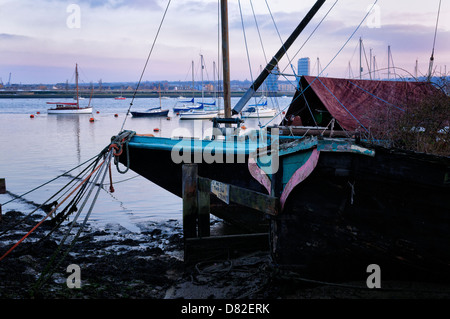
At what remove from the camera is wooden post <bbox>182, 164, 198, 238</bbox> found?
716 cm

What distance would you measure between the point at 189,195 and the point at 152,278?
1.40m

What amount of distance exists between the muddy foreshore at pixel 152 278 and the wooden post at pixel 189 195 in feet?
2.24

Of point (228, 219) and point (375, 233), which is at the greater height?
point (375, 233)

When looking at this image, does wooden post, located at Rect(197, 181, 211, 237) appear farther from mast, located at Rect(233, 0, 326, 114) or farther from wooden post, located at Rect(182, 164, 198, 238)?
mast, located at Rect(233, 0, 326, 114)

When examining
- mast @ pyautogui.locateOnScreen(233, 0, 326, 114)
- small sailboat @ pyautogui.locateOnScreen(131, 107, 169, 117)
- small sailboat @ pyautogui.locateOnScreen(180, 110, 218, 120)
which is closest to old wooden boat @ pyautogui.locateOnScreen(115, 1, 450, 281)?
mast @ pyautogui.locateOnScreen(233, 0, 326, 114)

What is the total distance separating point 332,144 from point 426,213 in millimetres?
1207

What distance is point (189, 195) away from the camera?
23.5ft

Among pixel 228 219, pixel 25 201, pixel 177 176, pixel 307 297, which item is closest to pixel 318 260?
pixel 307 297

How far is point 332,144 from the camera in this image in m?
4.92

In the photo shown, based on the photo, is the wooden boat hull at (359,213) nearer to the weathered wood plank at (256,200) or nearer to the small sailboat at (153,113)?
the weathered wood plank at (256,200)

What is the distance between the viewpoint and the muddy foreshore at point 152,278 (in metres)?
5.52

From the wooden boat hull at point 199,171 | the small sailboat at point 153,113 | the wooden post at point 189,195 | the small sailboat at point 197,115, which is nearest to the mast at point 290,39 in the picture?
the wooden boat hull at point 199,171

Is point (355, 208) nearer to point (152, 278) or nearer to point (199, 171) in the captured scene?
point (152, 278)
